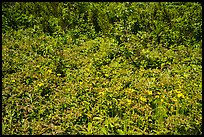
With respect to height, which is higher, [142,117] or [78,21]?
[78,21]

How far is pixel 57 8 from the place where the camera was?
696 cm

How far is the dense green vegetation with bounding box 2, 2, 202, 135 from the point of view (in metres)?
3.99

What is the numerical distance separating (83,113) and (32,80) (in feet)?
3.94

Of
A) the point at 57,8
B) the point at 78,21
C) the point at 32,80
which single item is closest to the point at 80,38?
the point at 78,21

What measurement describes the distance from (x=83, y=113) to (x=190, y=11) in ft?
10.4

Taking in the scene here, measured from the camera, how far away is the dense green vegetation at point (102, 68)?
13.1 ft

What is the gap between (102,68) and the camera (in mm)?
5090

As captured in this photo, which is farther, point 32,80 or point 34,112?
point 32,80

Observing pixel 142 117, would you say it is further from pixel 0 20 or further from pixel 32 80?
pixel 0 20

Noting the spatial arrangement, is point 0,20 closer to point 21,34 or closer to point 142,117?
point 21,34

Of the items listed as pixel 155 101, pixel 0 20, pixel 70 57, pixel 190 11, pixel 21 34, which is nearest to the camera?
Answer: pixel 155 101

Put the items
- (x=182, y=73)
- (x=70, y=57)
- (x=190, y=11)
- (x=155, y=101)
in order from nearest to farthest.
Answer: (x=155, y=101) < (x=182, y=73) < (x=70, y=57) < (x=190, y=11)

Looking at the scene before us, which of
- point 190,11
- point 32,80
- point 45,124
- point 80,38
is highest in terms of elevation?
point 190,11

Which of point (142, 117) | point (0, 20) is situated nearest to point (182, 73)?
point (142, 117)
